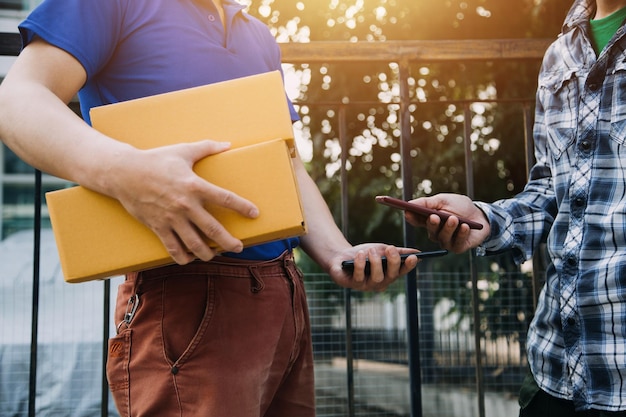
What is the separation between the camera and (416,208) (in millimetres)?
1261

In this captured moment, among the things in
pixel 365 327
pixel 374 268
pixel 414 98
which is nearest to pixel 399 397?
pixel 365 327

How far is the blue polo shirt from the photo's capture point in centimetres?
103

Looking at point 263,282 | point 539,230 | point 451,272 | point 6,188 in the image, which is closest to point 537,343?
point 539,230

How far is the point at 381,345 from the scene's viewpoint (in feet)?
19.0

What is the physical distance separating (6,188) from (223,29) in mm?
3394

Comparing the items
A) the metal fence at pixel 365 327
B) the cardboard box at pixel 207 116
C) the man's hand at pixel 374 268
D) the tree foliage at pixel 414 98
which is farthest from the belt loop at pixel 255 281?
the tree foliage at pixel 414 98

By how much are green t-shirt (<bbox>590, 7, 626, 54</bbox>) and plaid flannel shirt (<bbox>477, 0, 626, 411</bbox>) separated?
0.07 ft

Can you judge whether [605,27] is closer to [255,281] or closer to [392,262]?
[392,262]

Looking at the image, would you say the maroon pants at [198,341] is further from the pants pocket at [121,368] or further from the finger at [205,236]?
the finger at [205,236]

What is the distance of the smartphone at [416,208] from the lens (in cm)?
120

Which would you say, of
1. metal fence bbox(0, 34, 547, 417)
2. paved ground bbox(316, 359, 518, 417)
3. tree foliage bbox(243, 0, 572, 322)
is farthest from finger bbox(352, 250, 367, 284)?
paved ground bbox(316, 359, 518, 417)

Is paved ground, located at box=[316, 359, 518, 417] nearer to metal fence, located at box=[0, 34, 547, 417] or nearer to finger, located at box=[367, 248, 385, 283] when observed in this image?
metal fence, located at box=[0, 34, 547, 417]

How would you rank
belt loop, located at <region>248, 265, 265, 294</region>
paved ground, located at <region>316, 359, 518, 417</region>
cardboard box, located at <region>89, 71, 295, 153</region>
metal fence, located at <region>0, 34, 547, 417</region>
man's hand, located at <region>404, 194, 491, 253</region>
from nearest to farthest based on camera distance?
1. cardboard box, located at <region>89, 71, 295, 153</region>
2. belt loop, located at <region>248, 265, 265, 294</region>
3. man's hand, located at <region>404, 194, 491, 253</region>
4. metal fence, located at <region>0, 34, 547, 417</region>
5. paved ground, located at <region>316, 359, 518, 417</region>

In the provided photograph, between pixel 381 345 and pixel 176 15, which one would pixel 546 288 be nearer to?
pixel 176 15
